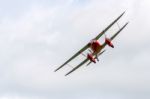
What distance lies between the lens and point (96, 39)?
118875 mm

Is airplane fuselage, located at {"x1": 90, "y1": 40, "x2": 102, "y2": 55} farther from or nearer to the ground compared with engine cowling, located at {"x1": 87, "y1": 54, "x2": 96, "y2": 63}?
farther from the ground

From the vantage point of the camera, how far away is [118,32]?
11162 centimetres

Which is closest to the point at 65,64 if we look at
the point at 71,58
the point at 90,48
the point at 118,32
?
the point at 71,58

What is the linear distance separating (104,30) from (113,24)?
9.77 feet

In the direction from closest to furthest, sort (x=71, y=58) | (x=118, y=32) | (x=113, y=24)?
(x=118, y=32)
(x=113, y=24)
(x=71, y=58)

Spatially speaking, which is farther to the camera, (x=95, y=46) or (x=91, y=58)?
(x=95, y=46)

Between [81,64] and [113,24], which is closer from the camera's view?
[113,24]

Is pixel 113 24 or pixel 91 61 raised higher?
pixel 113 24

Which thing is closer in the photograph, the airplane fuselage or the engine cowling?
the engine cowling

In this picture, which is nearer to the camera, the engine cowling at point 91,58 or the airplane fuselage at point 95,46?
the engine cowling at point 91,58

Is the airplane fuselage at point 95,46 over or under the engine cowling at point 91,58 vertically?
over

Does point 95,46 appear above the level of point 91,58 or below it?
above

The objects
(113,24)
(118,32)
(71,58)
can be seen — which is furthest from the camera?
(71,58)

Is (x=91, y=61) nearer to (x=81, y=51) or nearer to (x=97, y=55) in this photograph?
(x=97, y=55)
